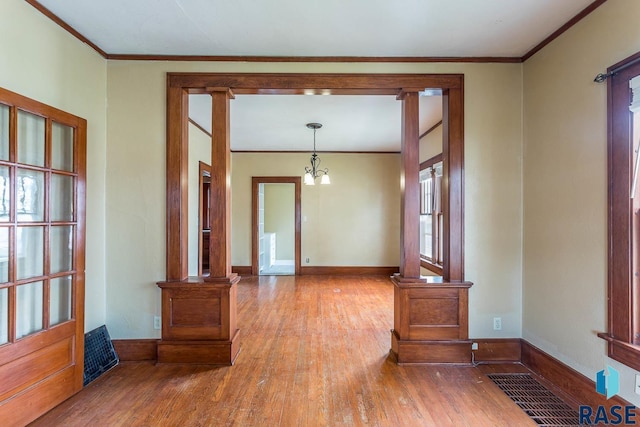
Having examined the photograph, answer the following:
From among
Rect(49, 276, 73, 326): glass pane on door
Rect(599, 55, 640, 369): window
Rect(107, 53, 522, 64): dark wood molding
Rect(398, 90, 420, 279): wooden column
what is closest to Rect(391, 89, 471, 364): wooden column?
Rect(398, 90, 420, 279): wooden column

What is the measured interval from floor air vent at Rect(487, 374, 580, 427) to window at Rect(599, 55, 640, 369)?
497 mm

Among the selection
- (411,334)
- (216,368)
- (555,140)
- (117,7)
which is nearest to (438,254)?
(411,334)

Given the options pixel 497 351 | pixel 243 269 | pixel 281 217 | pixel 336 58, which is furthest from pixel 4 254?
pixel 281 217

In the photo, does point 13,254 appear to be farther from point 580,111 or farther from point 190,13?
point 580,111

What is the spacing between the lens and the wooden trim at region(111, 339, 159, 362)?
9.20ft

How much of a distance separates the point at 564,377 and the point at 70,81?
4.30m

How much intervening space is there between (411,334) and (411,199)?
1.20 m

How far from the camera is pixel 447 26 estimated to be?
234 centimetres

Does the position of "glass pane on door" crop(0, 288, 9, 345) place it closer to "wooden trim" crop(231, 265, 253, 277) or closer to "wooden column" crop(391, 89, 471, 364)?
"wooden column" crop(391, 89, 471, 364)

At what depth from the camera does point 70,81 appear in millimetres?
2412

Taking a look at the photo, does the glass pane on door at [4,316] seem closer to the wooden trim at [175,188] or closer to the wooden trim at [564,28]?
the wooden trim at [175,188]

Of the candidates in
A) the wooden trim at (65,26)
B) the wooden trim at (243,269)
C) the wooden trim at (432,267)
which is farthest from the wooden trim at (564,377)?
the wooden trim at (243,269)

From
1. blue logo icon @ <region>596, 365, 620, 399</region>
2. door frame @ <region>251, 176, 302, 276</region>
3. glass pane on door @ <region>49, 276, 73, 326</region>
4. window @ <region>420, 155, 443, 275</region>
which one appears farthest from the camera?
door frame @ <region>251, 176, 302, 276</region>

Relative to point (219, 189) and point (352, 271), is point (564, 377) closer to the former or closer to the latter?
point (219, 189)
